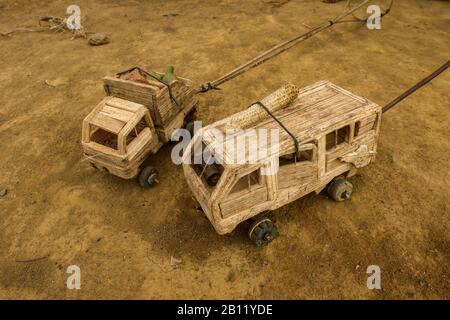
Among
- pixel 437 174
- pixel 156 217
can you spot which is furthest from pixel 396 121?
pixel 156 217

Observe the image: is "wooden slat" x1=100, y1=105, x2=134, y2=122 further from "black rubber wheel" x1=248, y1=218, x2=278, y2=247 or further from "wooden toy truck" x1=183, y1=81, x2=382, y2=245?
"black rubber wheel" x1=248, y1=218, x2=278, y2=247

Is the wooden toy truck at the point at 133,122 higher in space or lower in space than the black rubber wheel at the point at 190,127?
higher

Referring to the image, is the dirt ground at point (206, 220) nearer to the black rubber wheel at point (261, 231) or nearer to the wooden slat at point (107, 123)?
the black rubber wheel at point (261, 231)

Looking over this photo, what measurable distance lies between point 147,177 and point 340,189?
4.32m

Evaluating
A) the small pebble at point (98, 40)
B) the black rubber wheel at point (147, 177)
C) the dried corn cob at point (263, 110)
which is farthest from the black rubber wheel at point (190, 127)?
the small pebble at point (98, 40)

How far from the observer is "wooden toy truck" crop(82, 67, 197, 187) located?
7.30 m

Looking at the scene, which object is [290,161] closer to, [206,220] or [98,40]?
[206,220]

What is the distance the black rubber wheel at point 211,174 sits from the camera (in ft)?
19.9

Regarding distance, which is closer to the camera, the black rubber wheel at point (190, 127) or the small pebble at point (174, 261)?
the small pebble at point (174, 261)

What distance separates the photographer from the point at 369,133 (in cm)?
664

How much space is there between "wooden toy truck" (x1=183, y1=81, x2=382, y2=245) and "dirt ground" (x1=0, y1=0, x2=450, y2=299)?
2.62ft

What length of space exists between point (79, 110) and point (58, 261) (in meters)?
5.64

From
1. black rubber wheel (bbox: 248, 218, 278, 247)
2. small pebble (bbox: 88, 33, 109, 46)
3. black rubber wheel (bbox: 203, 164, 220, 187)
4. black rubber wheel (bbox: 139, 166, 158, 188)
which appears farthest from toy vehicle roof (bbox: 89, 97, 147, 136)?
small pebble (bbox: 88, 33, 109, 46)
